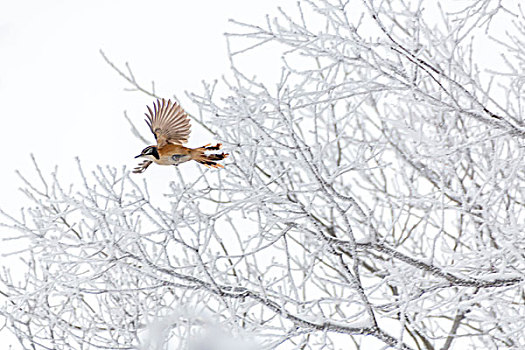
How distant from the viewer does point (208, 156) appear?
138 inches

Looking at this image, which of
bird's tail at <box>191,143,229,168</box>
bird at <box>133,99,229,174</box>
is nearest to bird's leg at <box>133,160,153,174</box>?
bird at <box>133,99,229,174</box>

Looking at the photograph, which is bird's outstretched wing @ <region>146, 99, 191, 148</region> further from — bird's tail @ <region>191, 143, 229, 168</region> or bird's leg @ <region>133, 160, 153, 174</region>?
bird's tail @ <region>191, 143, 229, 168</region>

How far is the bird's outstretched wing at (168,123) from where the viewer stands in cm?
445

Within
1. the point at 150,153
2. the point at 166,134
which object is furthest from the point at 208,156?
the point at 166,134

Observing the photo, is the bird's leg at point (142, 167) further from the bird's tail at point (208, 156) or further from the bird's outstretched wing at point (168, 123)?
the bird's tail at point (208, 156)

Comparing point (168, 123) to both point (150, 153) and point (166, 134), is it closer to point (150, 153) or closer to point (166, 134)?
point (166, 134)

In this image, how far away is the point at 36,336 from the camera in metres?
5.21

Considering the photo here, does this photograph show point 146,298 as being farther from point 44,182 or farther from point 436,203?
point 436,203

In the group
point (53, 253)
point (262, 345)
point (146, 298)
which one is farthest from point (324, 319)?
point (146, 298)

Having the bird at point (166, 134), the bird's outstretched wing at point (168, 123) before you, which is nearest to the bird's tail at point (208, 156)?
the bird at point (166, 134)

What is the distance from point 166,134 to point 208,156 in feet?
3.40

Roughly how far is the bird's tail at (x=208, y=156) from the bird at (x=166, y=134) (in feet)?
0.82

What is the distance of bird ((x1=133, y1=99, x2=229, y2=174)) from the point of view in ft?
13.3

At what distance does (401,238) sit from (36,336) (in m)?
3.44
